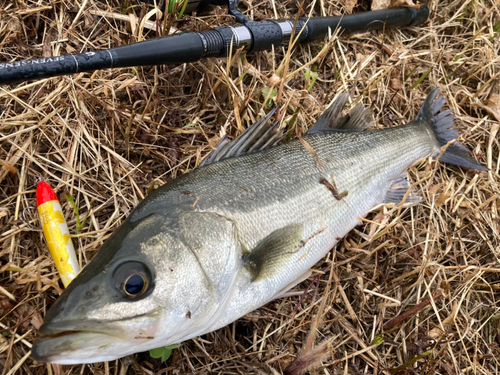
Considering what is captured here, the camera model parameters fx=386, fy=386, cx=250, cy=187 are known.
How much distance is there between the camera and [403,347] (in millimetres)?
2795

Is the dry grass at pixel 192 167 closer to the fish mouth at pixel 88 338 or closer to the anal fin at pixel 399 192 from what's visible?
the anal fin at pixel 399 192

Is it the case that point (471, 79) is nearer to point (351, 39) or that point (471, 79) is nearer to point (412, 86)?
point (412, 86)

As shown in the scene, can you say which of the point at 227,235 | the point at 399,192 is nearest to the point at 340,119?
the point at 399,192

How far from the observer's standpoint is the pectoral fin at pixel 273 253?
2115 millimetres

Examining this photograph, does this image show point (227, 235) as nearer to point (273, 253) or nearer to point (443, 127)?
point (273, 253)

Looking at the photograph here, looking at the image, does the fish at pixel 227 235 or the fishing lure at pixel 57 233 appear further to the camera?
the fishing lure at pixel 57 233

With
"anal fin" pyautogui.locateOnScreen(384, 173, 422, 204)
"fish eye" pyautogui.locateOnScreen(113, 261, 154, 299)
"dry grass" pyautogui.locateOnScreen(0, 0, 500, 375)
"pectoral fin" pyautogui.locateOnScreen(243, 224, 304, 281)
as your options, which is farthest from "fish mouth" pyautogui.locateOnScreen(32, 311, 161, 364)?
"anal fin" pyautogui.locateOnScreen(384, 173, 422, 204)

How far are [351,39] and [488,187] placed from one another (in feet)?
6.11

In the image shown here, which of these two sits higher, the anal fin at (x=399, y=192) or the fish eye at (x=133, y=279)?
the fish eye at (x=133, y=279)

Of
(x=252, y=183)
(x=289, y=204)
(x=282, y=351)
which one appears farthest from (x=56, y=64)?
(x=282, y=351)

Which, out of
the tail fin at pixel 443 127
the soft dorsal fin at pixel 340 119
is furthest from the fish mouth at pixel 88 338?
the tail fin at pixel 443 127

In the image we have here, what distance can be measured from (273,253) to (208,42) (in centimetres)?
148

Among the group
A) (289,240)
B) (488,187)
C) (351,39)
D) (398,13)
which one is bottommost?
(488,187)

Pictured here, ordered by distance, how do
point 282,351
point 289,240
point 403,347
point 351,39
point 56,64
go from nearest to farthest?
point 56,64
point 289,240
point 282,351
point 403,347
point 351,39
